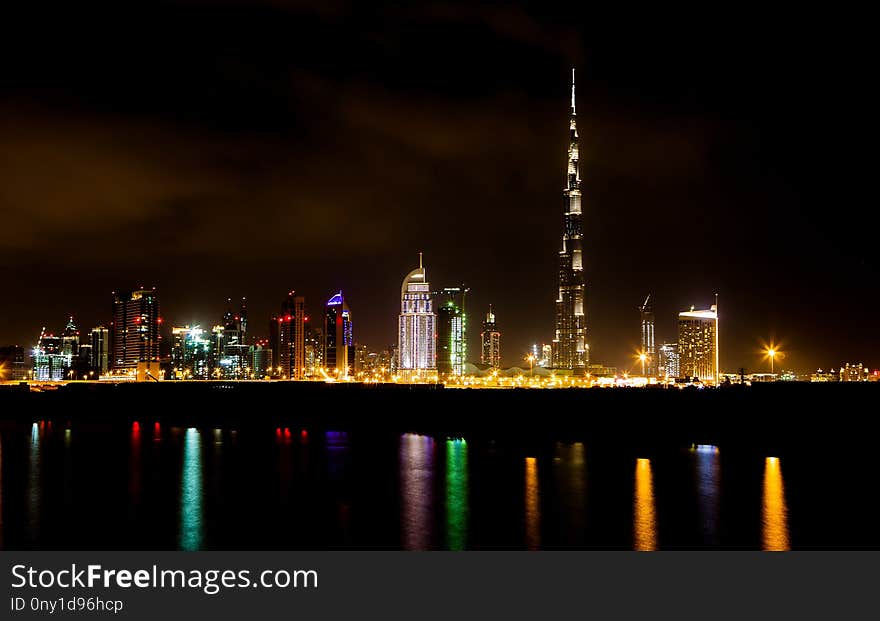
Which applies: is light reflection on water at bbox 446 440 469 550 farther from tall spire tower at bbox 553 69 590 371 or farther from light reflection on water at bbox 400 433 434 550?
tall spire tower at bbox 553 69 590 371

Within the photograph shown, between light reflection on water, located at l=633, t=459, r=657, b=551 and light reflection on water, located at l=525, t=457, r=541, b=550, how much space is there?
2.33 meters

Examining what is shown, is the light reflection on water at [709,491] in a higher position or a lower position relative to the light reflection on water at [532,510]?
lower

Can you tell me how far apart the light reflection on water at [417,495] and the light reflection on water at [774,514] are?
26.6ft

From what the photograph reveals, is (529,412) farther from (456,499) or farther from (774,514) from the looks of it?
(774,514)

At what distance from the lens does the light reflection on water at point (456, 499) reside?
59.0ft

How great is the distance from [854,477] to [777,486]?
13.4 ft

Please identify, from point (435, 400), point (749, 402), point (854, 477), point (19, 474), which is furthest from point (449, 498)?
point (435, 400)

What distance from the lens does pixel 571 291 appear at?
15975 centimetres

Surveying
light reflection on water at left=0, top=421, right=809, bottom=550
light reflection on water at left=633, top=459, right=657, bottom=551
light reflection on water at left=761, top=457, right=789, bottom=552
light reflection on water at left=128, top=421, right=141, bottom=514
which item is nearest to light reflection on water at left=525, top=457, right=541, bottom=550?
light reflection on water at left=0, top=421, right=809, bottom=550

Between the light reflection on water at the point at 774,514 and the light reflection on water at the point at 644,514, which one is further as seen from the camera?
the light reflection on water at the point at 774,514

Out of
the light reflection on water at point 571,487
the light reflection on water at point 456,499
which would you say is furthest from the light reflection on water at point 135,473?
the light reflection on water at point 571,487

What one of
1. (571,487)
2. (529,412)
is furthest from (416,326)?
(571,487)

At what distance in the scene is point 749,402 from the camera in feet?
165

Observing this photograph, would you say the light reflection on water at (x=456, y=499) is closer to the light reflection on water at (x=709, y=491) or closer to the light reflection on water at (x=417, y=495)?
the light reflection on water at (x=417, y=495)
